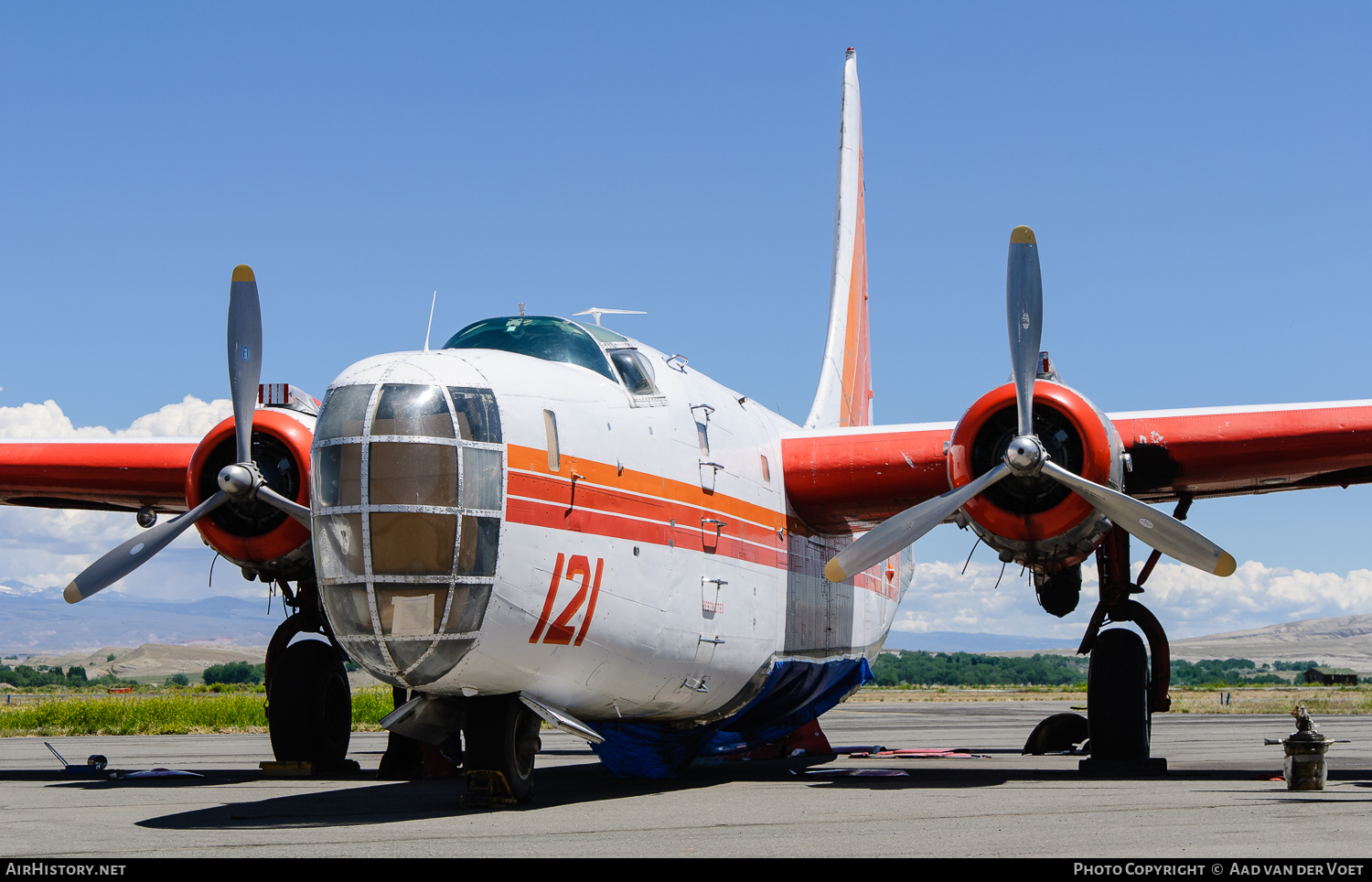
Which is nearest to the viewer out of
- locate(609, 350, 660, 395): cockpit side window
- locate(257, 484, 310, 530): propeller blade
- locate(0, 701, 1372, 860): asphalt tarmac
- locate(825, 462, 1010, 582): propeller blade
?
locate(0, 701, 1372, 860): asphalt tarmac

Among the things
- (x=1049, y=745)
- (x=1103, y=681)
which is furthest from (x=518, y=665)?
(x=1049, y=745)

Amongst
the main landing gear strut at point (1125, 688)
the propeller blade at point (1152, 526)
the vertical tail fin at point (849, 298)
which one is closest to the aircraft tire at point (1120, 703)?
the main landing gear strut at point (1125, 688)

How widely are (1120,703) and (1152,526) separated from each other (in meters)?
2.73

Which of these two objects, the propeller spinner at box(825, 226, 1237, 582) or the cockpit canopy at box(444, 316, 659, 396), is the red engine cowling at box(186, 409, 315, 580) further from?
the propeller spinner at box(825, 226, 1237, 582)

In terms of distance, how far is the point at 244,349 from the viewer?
13117 mm

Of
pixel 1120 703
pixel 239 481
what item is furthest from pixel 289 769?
pixel 1120 703

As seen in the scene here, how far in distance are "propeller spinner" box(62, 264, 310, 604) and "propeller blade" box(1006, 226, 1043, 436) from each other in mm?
6648

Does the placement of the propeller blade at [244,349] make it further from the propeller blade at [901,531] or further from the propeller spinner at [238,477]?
the propeller blade at [901,531]

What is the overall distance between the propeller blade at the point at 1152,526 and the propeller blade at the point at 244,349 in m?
7.40

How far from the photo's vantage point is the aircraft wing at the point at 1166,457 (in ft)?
44.1

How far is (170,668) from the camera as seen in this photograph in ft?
581

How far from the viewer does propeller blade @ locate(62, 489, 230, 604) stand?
1243cm

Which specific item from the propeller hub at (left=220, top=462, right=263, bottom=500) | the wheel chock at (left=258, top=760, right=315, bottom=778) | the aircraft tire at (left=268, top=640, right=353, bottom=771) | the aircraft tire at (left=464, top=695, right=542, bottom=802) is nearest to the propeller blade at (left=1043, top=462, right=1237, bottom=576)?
the aircraft tire at (left=464, top=695, right=542, bottom=802)

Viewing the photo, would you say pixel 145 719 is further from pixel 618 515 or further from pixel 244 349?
pixel 618 515
